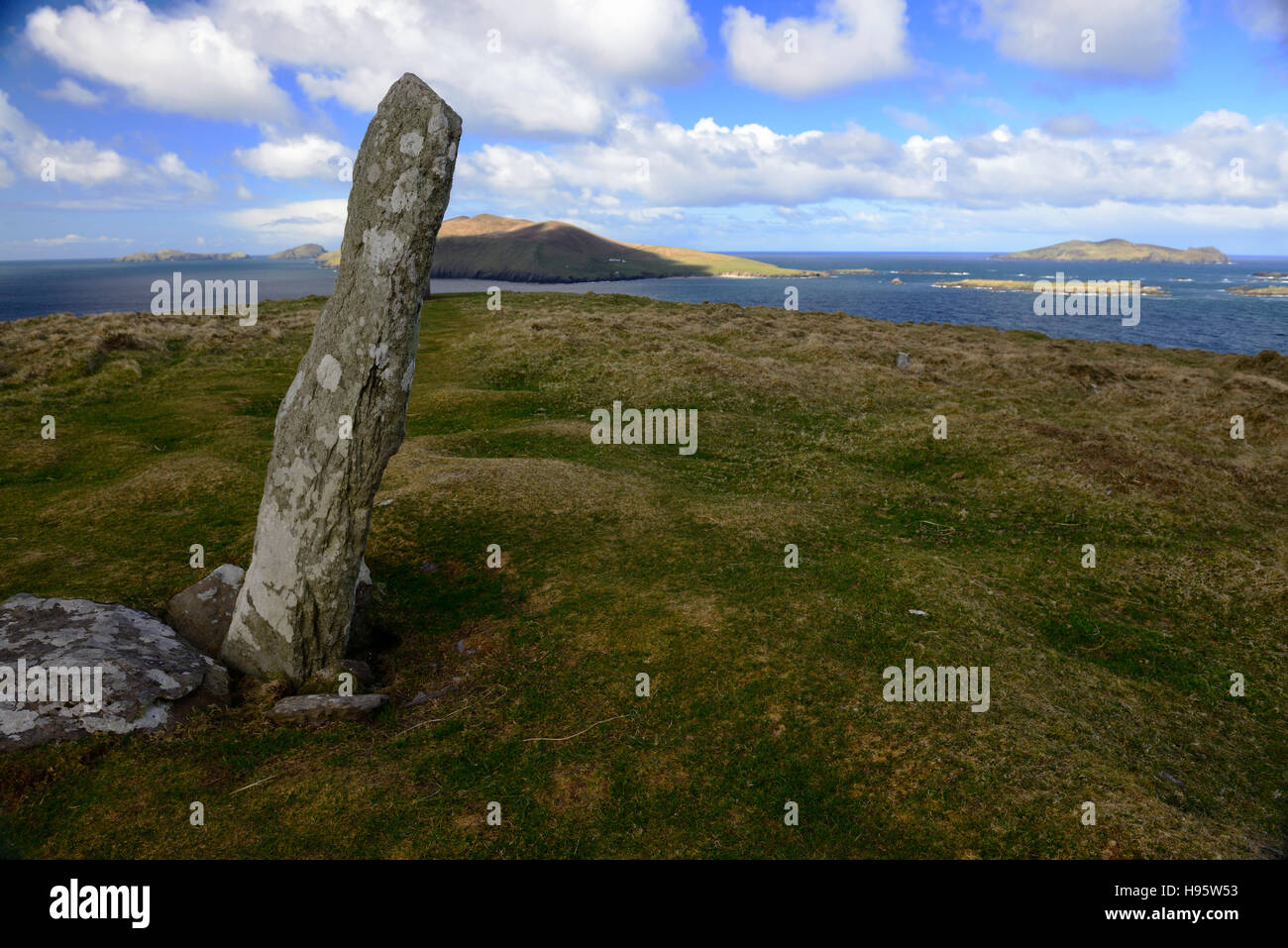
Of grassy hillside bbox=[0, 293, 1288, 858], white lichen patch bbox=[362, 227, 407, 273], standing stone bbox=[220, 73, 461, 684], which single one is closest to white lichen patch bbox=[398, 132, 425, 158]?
standing stone bbox=[220, 73, 461, 684]

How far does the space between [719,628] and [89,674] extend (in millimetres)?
10618

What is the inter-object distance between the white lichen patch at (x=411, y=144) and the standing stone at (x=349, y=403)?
17mm

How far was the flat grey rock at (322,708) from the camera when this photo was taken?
11.4m

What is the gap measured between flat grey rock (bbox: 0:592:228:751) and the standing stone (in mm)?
1358

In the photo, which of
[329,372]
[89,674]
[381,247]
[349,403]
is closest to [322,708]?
[89,674]

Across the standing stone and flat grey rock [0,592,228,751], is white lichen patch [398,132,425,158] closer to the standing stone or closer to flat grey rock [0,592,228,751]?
the standing stone

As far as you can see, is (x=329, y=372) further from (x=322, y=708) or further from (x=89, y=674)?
(x=89, y=674)

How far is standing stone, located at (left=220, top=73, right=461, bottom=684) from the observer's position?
1226 centimetres

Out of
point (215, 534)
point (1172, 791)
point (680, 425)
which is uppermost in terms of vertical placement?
point (680, 425)

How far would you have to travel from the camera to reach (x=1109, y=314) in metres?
179

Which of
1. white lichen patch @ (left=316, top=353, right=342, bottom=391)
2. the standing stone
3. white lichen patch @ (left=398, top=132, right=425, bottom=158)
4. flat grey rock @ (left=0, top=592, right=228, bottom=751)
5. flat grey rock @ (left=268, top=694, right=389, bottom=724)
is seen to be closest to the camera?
flat grey rock @ (left=0, top=592, right=228, bottom=751)

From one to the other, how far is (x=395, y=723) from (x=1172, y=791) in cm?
1235
